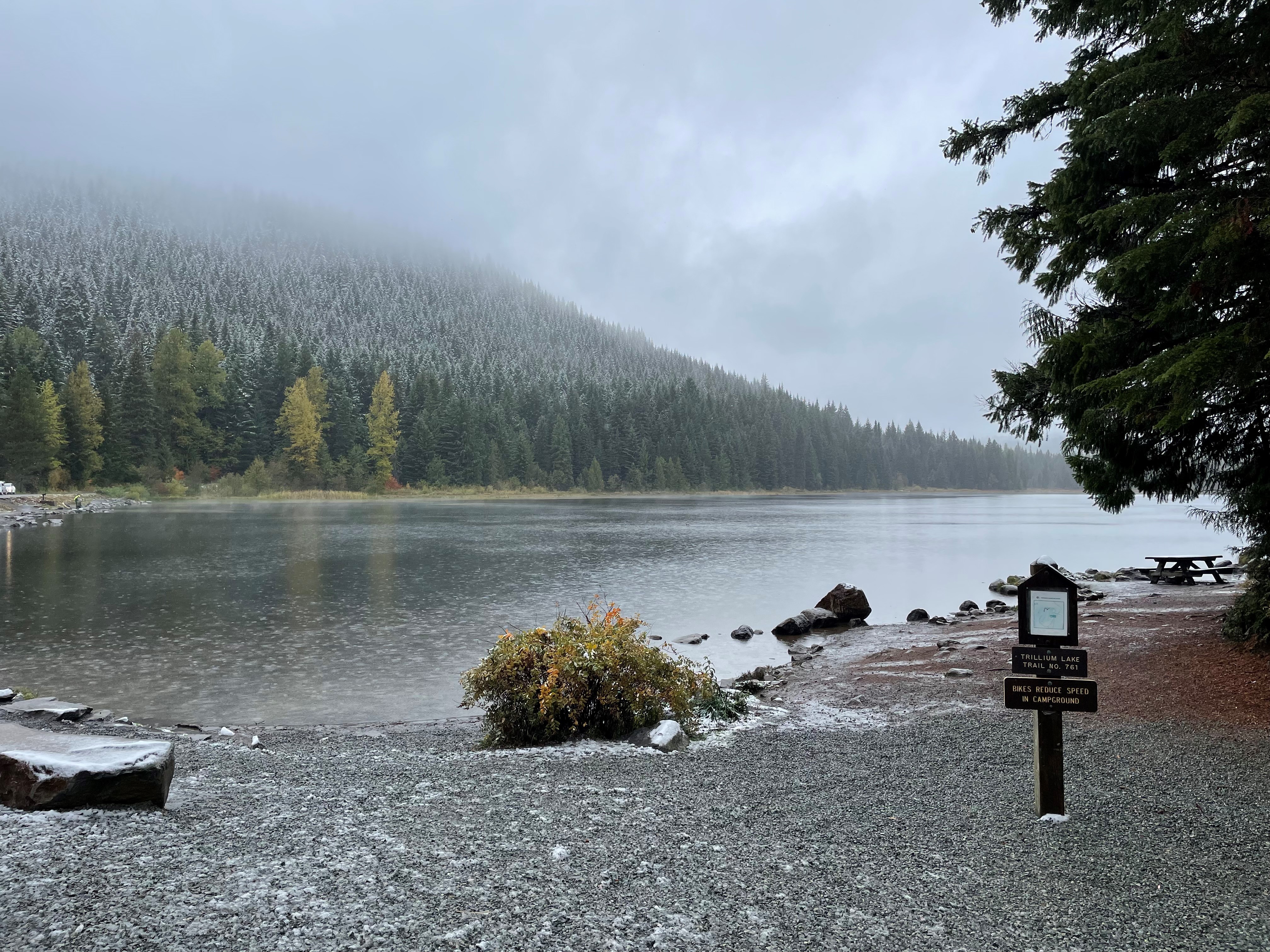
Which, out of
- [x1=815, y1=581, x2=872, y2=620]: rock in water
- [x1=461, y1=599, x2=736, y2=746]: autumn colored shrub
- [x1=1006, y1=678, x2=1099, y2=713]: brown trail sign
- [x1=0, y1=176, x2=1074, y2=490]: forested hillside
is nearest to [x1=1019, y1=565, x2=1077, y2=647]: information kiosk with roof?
[x1=1006, y1=678, x2=1099, y2=713]: brown trail sign

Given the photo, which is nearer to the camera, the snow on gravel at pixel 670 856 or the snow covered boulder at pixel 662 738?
the snow on gravel at pixel 670 856

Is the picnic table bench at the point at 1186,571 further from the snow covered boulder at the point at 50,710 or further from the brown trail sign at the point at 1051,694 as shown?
the snow covered boulder at the point at 50,710

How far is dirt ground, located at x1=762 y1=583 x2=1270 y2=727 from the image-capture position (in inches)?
320

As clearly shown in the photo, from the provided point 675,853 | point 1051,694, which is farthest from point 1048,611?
point 675,853

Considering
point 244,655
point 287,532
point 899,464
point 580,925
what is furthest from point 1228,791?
point 899,464

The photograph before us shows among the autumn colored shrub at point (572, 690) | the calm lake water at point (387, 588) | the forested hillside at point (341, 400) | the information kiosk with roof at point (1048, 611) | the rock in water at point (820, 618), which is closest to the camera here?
the information kiosk with roof at point (1048, 611)

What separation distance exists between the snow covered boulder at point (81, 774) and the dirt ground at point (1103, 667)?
7.29m

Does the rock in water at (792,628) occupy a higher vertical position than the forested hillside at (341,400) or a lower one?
lower

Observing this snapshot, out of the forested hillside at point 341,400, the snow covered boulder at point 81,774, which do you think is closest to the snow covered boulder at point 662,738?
the snow covered boulder at point 81,774

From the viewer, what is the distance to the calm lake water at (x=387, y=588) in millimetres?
12164

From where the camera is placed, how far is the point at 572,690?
7.93 meters

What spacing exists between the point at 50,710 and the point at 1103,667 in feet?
44.1

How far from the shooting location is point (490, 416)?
104 metres

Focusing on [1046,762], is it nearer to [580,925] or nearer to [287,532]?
[580,925]
